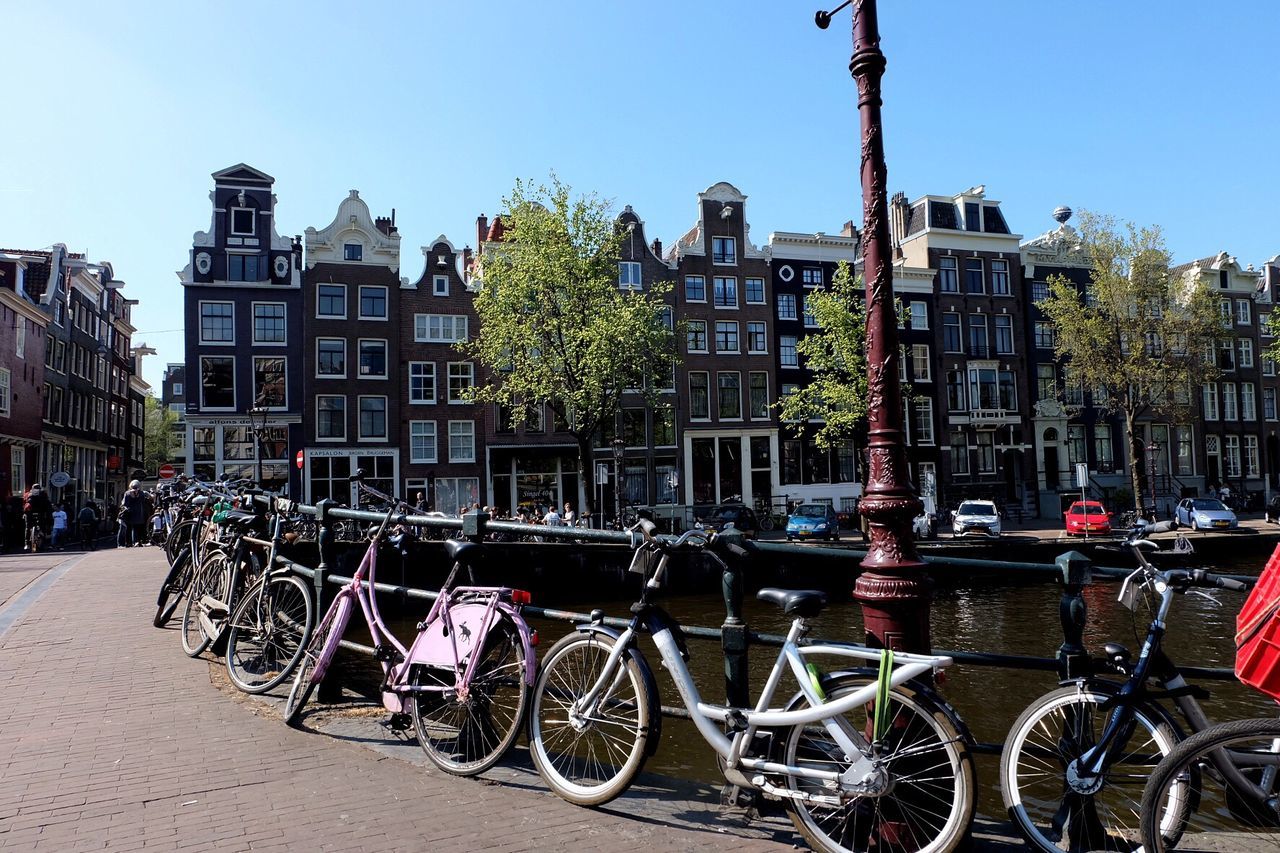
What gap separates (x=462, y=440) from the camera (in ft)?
Result: 118

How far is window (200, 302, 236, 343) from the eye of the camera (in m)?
33.7

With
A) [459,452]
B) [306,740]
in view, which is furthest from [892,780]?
[459,452]

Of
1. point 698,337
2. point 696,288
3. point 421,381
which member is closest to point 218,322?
point 421,381

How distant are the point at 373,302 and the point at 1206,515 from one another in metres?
32.8

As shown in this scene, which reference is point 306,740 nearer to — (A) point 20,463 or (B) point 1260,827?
(B) point 1260,827

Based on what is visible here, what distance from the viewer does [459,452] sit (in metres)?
35.8

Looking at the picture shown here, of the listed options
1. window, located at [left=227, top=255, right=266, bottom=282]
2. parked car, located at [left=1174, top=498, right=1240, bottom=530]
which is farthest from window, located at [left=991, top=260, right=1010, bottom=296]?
window, located at [left=227, top=255, right=266, bottom=282]

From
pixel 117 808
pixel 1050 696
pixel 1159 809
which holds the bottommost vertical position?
pixel 117 808

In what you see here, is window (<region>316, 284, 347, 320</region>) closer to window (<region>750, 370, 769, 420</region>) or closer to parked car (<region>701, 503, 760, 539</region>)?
parked car (<region>701, 503, 760, 539</region>)

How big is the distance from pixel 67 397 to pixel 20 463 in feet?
23.5

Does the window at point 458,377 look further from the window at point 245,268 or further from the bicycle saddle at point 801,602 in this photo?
the bicycle saddle at point 801,602

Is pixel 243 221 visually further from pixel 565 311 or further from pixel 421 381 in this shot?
pixel 565 311

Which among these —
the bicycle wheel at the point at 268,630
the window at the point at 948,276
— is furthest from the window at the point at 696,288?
the bicycle wheel at the point at 268,630

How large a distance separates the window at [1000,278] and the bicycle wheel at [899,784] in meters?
44.7
